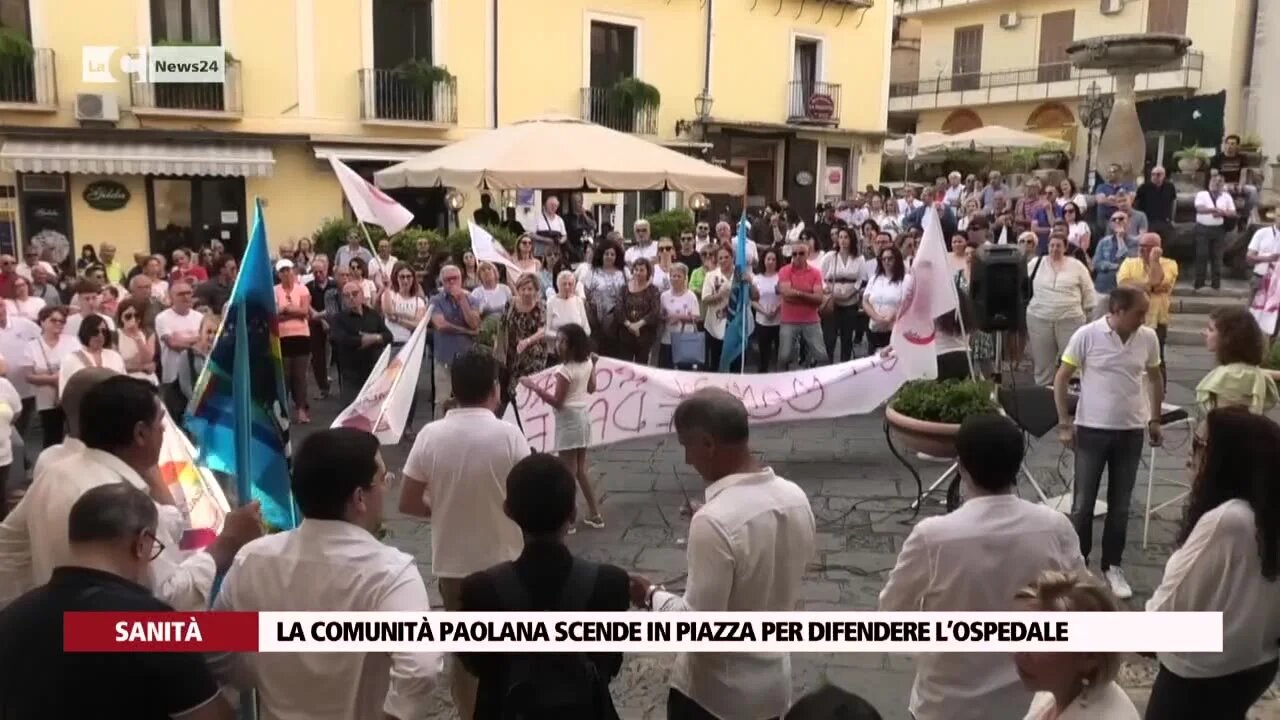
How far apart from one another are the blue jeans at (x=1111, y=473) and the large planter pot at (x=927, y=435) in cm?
74

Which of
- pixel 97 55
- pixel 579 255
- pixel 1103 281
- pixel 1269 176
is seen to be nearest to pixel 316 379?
pixel 579 255

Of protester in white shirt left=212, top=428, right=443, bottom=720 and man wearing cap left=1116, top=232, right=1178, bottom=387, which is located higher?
man wearing cap left=1116, top=232, right=1178, bottom=387

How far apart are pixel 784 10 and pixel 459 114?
9.67 metres

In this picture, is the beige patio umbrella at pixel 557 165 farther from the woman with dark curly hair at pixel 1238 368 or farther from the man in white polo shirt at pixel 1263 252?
the woman with dark curly hair at pixel 1238 368

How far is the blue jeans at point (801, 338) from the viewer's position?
10984mm

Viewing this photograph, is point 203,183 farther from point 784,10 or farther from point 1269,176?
point 1269,176

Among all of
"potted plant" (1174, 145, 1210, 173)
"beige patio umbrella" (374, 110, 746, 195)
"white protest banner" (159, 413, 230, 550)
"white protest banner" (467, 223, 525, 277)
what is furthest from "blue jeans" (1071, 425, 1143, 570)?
"potted plant" (1174, 145, 1210, 173)

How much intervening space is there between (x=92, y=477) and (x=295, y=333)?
6.84 metres

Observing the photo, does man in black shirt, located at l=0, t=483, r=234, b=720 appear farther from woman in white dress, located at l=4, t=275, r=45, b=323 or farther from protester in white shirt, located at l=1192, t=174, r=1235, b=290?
protester in white shirt, located at l=1192, t=174, r=1235, b=290

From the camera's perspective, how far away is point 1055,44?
37406 mm

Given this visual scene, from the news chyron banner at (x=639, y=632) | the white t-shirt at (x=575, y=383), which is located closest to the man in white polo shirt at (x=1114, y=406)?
the news chyron banner at (x=639, y=632)

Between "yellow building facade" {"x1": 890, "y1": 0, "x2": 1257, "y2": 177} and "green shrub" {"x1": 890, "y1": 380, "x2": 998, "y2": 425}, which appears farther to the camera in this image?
"yellow building facade" {"x1": 890, "y1": 0, "x2": 1257, "y2": 177}

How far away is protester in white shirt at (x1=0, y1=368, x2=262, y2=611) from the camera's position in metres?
3.19

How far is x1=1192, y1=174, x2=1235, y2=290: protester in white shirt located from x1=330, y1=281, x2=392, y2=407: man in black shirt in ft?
36.9
